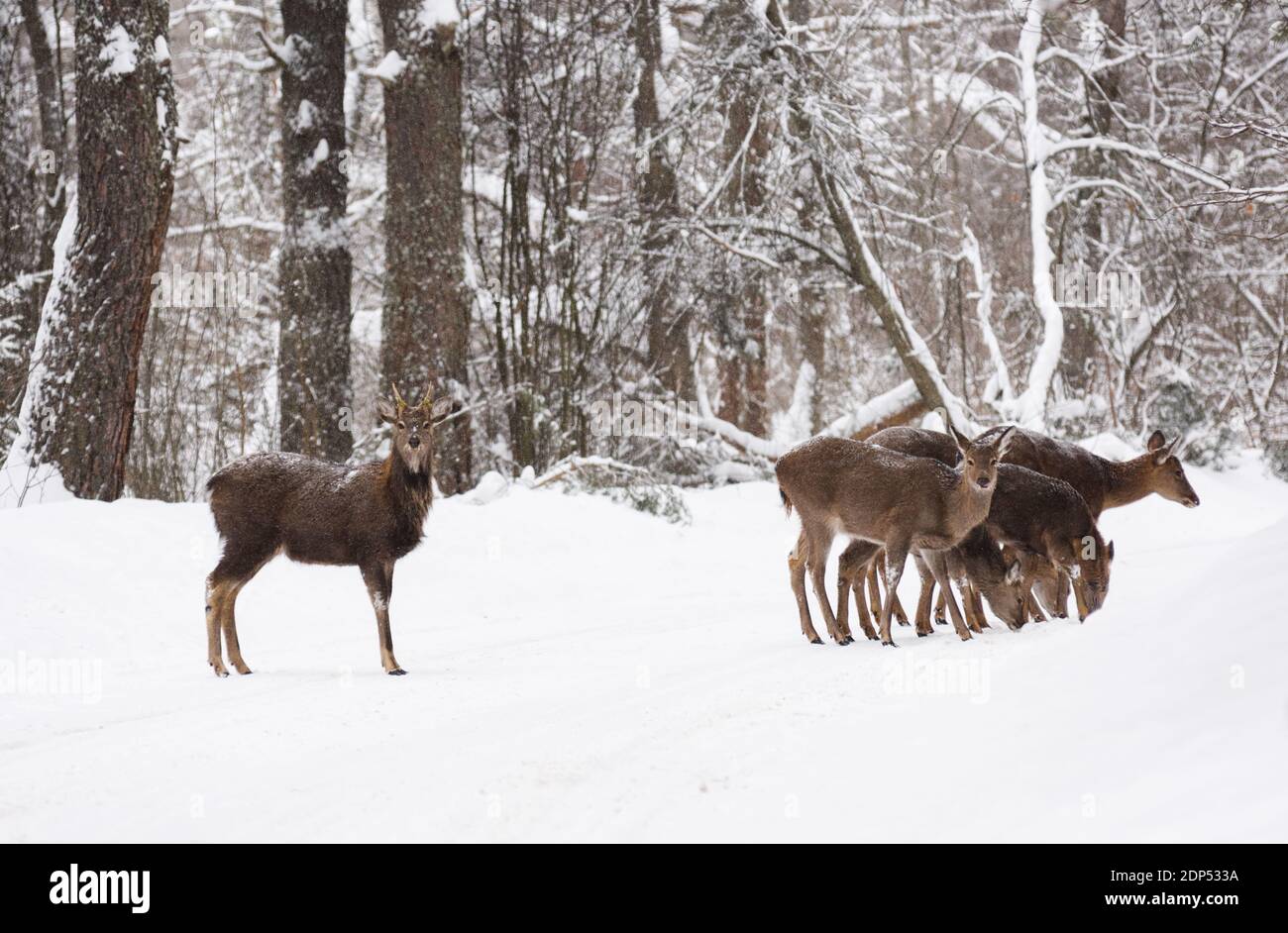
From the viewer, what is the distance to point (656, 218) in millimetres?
19000

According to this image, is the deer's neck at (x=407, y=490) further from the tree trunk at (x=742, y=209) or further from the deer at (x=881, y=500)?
the tree trunk at (x=742, y=209)

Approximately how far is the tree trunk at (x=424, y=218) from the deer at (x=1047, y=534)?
7.23 m

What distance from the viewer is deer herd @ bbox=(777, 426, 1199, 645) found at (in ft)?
30.7

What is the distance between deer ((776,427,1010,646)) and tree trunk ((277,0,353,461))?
24.8 feet

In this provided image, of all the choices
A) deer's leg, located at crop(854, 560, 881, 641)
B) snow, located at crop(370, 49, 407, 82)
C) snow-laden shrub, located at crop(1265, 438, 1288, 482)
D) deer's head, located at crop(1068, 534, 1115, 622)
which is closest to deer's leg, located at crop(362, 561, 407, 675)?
deer's leg, located at crop(854, 560, 881, 641)

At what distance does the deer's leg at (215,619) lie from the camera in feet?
27.9

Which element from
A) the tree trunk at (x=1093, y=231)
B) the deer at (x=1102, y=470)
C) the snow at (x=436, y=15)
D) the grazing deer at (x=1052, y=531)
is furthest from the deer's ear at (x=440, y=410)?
the tree trunk at (x=1093, y=231)

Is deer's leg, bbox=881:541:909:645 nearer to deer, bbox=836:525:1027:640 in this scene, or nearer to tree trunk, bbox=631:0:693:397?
deer, bbox=836:525:1027:640

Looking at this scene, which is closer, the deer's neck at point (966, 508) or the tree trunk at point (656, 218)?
the deer's neck at point (966, 508)

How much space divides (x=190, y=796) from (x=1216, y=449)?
55.4ft

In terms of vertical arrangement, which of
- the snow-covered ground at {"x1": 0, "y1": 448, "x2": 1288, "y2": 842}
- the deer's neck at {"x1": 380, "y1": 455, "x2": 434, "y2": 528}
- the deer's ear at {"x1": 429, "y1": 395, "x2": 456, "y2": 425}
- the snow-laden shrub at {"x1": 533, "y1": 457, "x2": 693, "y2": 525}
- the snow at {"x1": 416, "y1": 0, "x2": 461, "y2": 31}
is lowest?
the snow-covered ground at {"x1": 0, "y1": 448, "x2": 1288, "y2": 842}

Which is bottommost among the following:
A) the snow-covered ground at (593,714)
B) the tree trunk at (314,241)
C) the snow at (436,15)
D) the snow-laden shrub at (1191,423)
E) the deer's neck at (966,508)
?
the snow-covered ground at (593,714)

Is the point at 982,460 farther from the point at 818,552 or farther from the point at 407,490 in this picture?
the point at 407,490
